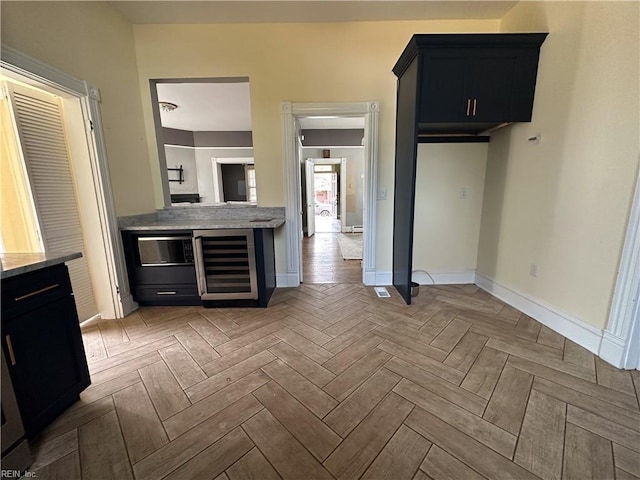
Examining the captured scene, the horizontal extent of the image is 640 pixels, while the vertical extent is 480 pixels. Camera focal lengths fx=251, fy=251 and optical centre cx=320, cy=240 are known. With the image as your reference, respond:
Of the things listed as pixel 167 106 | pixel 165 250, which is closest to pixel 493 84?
pixel 165 250

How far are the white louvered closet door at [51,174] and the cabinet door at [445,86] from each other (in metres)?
3.21

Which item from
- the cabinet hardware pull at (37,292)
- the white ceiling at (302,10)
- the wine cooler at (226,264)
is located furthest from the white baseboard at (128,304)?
the white ceiling at (302,10)

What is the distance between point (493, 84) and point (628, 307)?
2.05 meters

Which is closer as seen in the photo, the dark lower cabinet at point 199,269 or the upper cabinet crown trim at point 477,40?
the upper cabinet crown trim at point 477,40

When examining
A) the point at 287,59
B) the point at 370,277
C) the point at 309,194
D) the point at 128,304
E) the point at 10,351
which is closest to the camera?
the point at 10,351

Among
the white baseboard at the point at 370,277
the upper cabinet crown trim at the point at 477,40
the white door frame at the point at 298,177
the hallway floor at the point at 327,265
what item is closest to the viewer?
the upper cabinet crown trim at the point at 477,40

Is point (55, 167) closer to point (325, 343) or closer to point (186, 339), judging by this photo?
point (186, 339)

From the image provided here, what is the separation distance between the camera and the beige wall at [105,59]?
5.71 ft

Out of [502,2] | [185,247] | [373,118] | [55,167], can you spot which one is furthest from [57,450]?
[502,2]

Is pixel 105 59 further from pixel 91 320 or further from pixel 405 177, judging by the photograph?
pixel 405 177

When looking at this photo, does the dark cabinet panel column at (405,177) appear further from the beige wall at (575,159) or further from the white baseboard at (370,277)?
the beige wall at (575,159)

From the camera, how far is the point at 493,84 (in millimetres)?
2326

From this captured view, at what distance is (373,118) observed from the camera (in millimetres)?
2869

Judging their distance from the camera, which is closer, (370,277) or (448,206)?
(448,206)
